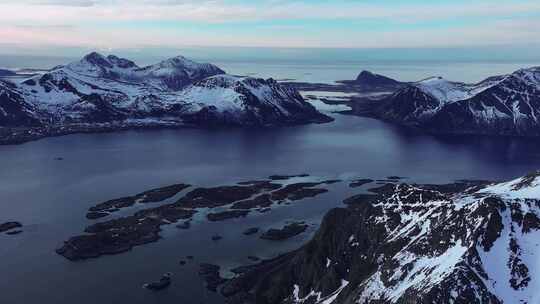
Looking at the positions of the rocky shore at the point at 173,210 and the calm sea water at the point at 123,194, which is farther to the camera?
the rocky shore at the point at 173,210

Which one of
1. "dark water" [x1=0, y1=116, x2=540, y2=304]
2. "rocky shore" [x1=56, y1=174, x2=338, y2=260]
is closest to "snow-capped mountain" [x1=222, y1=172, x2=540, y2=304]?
"dark water" [x1=0, y1=116, x2=540, y2=304]

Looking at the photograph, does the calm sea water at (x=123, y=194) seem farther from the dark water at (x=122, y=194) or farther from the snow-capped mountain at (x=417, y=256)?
the snow-capped mountain at (x=417, y=256)

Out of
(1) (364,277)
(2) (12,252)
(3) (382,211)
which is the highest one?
(3) (382,211)

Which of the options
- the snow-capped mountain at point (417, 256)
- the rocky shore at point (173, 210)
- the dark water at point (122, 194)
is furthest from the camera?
the rocky shore at point (173, 210)

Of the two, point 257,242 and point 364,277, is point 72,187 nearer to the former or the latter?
point 257,242

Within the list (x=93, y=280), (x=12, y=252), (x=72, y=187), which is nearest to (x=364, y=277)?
(x=93, y=280)

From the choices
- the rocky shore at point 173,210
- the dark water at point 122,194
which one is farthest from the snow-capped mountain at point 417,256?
the rocky shore at point 173,210

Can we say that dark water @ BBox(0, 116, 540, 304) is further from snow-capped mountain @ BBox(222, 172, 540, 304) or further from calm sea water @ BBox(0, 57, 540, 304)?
snow-capped mountain @ BBox(222, 172, 540, 304)

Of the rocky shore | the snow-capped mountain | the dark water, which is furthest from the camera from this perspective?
the rocky shore
